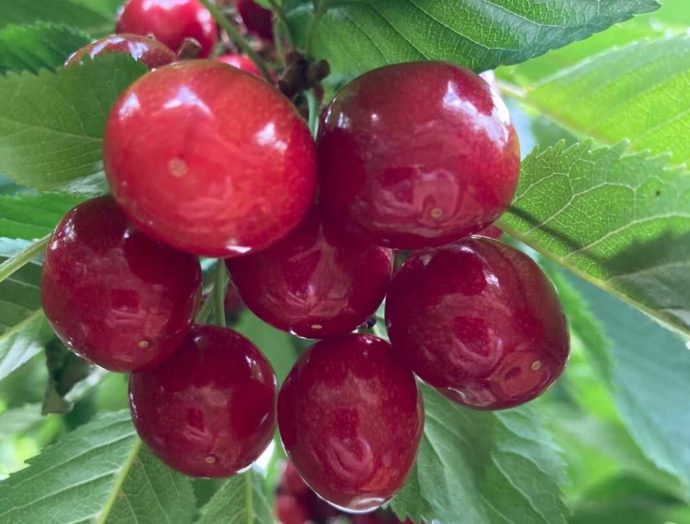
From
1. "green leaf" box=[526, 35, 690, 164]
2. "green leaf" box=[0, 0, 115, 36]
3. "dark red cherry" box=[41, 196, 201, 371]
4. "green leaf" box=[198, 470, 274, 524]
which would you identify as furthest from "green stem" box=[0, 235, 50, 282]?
"green leaf" box=[526, 35, 690, 164]

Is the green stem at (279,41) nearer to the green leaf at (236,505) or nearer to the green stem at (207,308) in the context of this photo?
the green stem at (207,308)

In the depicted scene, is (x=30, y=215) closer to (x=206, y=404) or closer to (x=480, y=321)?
(x=206, y=404)

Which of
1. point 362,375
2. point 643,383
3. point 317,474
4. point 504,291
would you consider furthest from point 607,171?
point 643,383

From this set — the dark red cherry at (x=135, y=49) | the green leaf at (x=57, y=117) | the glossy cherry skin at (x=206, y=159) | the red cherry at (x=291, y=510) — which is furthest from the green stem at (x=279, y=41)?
the red cherry at (x=291, y=510)

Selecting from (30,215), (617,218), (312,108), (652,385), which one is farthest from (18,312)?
(652,385)

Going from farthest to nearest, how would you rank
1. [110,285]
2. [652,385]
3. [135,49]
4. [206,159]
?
[652,385] → [135,49] → [110,285] → [206,159]

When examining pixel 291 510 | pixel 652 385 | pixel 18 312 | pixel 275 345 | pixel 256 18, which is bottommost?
pixel 291 510
